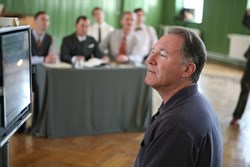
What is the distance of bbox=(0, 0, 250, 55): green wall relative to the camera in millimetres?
8266

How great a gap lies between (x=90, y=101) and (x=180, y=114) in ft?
9.39

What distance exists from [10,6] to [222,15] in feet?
16.8

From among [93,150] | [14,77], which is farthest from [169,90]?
[93,150]

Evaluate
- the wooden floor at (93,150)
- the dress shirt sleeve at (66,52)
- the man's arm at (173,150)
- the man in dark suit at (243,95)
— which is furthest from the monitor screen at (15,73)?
the man in dark suit at (243,95)

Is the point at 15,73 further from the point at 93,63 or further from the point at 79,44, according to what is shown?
the point at 79,44

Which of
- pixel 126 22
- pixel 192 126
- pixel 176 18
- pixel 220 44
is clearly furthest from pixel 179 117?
pixel 176 18

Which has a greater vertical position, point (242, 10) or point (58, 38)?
point (242, 10)

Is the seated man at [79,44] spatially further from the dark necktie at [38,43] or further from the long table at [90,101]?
the long table at [90,101]

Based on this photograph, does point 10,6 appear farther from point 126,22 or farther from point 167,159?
point 167,159

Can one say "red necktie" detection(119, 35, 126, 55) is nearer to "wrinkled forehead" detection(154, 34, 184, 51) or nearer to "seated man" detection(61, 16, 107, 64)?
"seated man" detection(61, 16, 107, 64)

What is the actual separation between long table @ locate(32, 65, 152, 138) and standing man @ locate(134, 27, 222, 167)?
100 inches

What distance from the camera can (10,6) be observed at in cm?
770

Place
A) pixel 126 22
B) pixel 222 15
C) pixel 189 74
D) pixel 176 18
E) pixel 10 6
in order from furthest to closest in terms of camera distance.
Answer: pixel 176 18, pixel 222 15, pixel 10 6, pixel 126 22, pixel 189 74

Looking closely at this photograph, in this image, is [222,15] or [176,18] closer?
[222,15]
